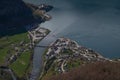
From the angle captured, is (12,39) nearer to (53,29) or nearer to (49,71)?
(53,29)

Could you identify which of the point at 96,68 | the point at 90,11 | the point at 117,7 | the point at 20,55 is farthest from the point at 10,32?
the point at 96,68

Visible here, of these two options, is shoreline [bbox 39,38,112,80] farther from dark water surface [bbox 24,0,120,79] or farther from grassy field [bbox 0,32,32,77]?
grassy field [bbox 0,32,32,77]

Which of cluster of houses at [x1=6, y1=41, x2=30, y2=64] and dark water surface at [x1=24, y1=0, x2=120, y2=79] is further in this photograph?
dark water surface at [x1=24, y1=0, x2=120, y2=79]

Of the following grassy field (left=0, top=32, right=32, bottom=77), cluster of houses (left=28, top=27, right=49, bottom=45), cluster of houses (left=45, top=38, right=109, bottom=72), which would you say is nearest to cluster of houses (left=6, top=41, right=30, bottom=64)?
grassy field (left=0, top=32, right=32, bottom=77)

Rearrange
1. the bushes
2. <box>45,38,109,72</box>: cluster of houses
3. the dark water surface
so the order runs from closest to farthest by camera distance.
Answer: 1. the bushes
2. <box>45,38,109,72</box>: cluster of houses
3. the dark water surface

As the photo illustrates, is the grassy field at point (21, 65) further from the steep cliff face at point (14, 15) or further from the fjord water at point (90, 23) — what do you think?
the steep cliff face at point (14, 15)

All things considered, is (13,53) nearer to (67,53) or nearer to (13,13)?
(67,53)

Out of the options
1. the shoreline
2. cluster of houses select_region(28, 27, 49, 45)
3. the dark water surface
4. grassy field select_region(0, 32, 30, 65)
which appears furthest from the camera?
cluster of houses select_region(28, 27, 49, 45)
